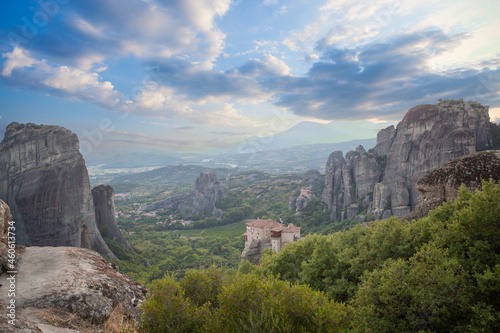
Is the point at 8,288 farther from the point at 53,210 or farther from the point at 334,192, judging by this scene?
the point at 334,192

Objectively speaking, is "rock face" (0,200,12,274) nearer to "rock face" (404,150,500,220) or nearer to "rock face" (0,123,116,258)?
"rock face" (404,150,500,220)

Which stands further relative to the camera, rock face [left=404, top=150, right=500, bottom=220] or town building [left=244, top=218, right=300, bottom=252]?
town building [left=244, top=218, right=300, bottom=252]

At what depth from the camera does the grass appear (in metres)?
88.4

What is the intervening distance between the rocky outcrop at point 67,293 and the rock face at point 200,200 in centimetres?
10661

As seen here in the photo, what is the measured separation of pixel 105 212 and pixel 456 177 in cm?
6438

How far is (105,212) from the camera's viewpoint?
56969 mm

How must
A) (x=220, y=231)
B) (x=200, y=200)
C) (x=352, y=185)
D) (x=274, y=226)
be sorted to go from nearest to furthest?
(x=274, y=226) → (x=352, y=185) → (x=220, y=231) → (x=200, y=200)

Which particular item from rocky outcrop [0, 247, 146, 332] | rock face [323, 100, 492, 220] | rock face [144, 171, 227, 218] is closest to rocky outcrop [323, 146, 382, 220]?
rock face [323, 100, 492, 220]

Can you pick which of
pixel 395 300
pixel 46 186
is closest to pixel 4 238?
pixel 395 300

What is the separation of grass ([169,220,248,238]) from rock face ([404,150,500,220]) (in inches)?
2809

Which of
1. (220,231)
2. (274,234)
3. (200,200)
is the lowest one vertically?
(220,231)

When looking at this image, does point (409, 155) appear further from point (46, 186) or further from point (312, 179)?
point (46, 186)

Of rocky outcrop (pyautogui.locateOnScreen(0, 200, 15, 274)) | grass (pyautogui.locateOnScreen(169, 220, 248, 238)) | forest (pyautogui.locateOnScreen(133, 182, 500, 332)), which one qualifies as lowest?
grass (pyautogui.locateOnScreen(169, 220, 248, 238))

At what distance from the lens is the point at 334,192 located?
8869 cm
